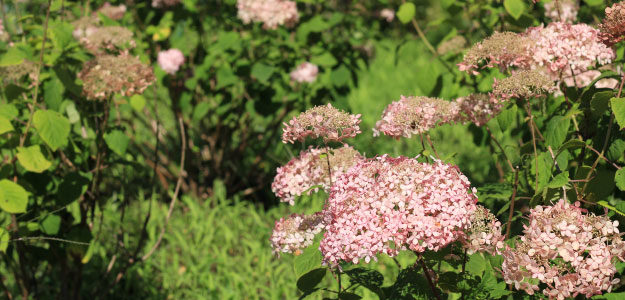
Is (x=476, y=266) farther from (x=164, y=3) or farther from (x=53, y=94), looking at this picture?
(x=164, y=3)

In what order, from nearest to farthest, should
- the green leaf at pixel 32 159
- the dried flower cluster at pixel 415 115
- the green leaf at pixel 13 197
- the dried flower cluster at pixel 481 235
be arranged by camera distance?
the dried flower cluster at pixel 481 235
the dried flower cluster at pixel 415 115
the green leaf at pixel 13 197
the green leaf at pixel 32 159

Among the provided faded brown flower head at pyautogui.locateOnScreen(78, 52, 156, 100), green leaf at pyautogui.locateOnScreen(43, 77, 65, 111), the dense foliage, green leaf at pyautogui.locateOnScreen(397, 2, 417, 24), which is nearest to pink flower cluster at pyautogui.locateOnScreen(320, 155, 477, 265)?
the dense foliage

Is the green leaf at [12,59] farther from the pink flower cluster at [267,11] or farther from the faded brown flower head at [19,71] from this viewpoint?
the pink flower cluster at [267,11]

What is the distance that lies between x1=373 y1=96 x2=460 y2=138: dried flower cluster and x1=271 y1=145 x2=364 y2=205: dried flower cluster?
0.14 metres

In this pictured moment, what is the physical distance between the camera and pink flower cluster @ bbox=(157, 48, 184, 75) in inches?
140

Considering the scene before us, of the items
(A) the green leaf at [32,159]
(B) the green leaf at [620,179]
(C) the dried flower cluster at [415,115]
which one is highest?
(C) the dried flower cluster at [415,115]

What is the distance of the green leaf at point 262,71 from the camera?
347 cm

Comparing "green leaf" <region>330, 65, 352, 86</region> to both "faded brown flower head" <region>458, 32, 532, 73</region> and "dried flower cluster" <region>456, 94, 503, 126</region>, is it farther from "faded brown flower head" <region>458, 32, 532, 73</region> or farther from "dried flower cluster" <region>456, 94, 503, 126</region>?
"faded brown flower head" <region>458, 32, 532, 73</region>

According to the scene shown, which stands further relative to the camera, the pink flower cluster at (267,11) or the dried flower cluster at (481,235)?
the pink flower cluster at (267,11)

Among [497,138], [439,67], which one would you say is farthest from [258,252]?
[497,138]

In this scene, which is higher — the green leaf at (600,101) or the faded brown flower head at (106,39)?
the green leaf at (600,101)

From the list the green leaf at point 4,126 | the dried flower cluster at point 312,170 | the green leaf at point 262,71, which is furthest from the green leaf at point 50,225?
the green leaf at point 262,71

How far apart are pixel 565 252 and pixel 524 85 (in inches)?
19.0

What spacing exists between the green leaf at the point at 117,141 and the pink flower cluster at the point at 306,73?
1.40 meters
